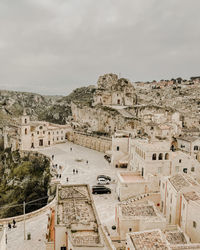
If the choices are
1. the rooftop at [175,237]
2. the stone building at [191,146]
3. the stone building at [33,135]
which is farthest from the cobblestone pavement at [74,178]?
the stone building at [191,146]

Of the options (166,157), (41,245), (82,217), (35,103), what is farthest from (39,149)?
(35,103)

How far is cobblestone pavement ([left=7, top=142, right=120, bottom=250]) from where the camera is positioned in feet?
51.9

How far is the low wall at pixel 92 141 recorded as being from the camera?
1622 inches

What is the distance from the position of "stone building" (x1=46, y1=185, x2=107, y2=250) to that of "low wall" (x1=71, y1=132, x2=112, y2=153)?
26.1 metres

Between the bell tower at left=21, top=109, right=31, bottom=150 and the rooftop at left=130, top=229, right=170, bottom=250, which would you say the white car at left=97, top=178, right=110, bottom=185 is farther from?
the bell tower at left=21, top=109, right=31, bottom=150

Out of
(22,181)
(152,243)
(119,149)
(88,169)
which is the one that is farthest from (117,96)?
(152,243)

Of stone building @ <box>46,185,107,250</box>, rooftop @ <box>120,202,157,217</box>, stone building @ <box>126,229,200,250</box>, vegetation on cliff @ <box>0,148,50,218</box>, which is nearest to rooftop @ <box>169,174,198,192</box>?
rooftop @ <box>120,202,157,217</box>

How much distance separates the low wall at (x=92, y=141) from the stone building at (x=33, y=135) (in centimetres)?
267

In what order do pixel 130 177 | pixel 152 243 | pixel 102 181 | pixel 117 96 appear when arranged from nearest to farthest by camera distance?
pixel 152 243, pixel 130 177, pixel 102 181, pixel 117 96

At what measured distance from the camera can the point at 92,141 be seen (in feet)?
144

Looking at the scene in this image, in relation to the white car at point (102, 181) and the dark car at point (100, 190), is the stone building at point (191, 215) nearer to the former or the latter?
the dark car at point (100, 190)

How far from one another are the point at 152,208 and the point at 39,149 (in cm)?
2937

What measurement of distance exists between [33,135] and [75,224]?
34.9 meters

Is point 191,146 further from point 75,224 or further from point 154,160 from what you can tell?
point 75,224
